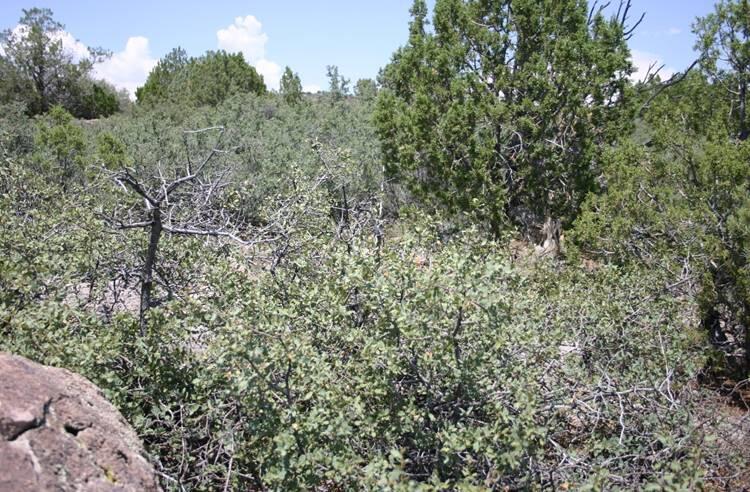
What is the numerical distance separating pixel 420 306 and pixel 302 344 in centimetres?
67

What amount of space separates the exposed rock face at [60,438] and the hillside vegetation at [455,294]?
50 cm

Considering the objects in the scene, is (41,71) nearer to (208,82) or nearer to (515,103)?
(208,82)

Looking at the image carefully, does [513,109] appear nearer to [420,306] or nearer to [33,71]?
[420,306]

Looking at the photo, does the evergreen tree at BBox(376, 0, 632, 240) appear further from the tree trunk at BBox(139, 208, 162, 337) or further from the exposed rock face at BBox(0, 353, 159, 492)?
the exposed rock face at BBox(0, 353, 159, 492)

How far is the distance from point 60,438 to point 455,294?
184 centimetres

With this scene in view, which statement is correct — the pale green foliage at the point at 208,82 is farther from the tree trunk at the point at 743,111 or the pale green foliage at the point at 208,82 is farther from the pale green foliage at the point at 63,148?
the tree trunk at the point at 743,111

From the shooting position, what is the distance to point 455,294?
3.16m

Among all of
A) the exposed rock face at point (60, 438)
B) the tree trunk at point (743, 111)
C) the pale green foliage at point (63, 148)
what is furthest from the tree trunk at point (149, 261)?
the pale green foliage at point (63, 148)

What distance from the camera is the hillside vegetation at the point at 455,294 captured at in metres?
3.23

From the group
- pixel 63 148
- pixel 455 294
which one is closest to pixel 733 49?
pixel 455 294

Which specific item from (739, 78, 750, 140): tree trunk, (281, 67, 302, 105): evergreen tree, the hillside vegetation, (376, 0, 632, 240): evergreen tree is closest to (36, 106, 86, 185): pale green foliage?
the hillside vegetation

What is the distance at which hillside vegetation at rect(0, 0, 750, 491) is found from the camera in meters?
3.23

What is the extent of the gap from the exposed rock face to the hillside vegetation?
1.65ft

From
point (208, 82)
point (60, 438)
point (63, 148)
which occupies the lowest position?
point (60, 438)
